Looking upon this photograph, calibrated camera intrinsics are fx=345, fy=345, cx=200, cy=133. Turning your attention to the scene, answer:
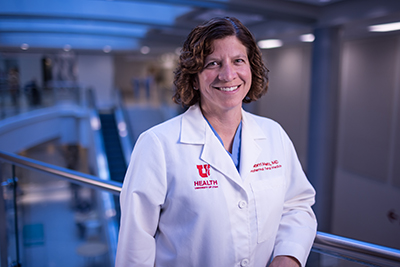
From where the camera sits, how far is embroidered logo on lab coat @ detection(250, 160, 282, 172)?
1591 mm

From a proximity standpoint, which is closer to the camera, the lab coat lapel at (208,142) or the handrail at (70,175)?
the lab coat lapel at (208,142)

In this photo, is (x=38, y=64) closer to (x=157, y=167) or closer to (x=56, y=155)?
(x=56, y=155)

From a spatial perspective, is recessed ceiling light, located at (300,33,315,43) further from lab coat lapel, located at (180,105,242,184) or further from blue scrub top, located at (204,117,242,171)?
lab coat lapel, located at (180,105,242,184)

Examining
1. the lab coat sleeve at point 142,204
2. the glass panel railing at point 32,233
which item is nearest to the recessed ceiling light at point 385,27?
the glass panel railing at point 32,233

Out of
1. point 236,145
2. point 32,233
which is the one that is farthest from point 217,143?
point 32,233

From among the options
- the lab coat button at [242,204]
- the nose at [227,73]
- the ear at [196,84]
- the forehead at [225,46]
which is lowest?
the lab coat button at [242,204]

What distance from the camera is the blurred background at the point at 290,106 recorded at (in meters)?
5.58

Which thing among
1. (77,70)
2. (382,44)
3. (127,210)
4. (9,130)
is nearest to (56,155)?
(77,70)

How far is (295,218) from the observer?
165cm

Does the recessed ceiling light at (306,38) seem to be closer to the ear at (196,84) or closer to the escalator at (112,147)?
the escalator at (112,147)

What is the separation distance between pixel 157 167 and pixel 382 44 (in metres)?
8.25

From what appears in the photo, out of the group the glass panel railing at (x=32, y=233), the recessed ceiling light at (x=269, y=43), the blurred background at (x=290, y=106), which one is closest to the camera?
the glass panel railing at (x=32, y=233)

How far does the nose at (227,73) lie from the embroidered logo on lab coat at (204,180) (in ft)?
1.26

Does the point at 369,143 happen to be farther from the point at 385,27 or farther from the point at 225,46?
the point at 225,46
